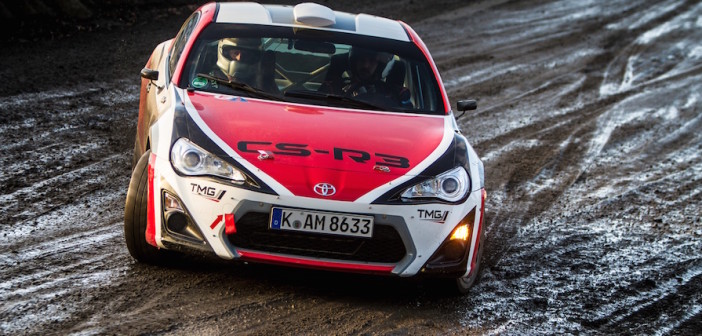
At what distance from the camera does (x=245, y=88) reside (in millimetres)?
6777

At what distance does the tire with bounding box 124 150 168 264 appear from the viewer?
5.86 meters

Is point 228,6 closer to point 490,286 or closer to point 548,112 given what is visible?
point 490,286

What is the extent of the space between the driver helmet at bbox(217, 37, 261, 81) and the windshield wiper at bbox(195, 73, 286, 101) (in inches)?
3.0

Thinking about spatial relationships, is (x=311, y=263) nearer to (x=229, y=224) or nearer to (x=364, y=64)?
(x=229, y=224)

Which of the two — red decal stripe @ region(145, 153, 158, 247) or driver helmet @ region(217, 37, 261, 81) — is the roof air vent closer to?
driver helmet @ region(217, 37, 261, 81)

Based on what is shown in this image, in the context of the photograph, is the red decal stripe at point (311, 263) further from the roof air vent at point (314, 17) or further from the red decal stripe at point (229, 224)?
the roof air vent at point (314, 17)

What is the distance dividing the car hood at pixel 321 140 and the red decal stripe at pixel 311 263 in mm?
357

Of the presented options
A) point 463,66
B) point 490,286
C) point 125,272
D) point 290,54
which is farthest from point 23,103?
point 463,66

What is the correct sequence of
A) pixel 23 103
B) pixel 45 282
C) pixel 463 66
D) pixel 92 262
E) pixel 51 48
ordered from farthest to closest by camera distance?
1. pixel 463 66
2. pixel 51 48
3. pixel 23 103
4. pixel 92 262
5. pixel 45 282

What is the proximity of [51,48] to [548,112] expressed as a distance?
5.80 meters

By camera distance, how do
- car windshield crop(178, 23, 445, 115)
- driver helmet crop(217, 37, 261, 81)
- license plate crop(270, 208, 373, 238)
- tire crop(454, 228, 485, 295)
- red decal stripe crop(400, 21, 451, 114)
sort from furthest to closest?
1. red decal stripe crop(400, 21, 451, 114)
2. driver helmet crop(217, 37, 261, 81)
3. car windshield crop(178, 23, 445, 115)
4. tire crop(454, 228, 485, 295)
5. license plate crop(270, 208, 373, 238)

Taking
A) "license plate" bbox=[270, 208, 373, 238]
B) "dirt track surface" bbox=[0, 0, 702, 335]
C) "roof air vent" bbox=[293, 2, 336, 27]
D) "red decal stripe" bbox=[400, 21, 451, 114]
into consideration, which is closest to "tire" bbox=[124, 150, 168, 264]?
"dirt track surface" bbox=[0, 0, 702, 335]


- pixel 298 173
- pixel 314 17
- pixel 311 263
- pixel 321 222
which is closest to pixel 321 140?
pixel 298 173

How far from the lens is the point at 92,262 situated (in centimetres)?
618
